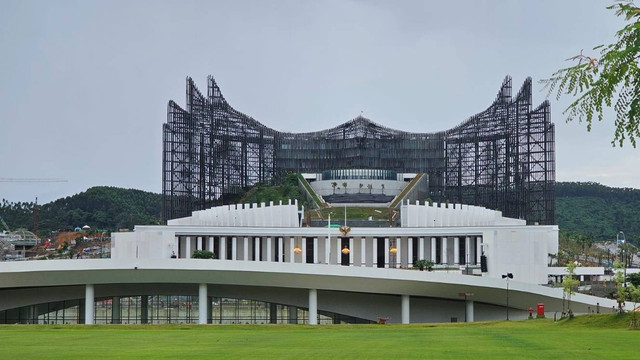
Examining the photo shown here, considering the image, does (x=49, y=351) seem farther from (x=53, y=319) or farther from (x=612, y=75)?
(x=53, y=319)

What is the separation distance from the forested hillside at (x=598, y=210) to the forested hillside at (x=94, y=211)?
6962 centimetres

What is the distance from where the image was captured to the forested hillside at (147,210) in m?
147

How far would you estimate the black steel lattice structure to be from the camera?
371ft

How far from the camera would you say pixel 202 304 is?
56875 mm

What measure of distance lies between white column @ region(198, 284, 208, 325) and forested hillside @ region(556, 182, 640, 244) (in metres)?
89.7

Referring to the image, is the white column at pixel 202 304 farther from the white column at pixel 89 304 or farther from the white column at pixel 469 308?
the white column at pixel 469 308

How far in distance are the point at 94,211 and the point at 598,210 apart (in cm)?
8740

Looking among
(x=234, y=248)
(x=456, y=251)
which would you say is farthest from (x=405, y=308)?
(x=234, y=248)

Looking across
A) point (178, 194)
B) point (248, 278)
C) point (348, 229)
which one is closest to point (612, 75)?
point (248, 278)

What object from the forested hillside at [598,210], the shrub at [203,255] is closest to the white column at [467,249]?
the shrub at [203,255]

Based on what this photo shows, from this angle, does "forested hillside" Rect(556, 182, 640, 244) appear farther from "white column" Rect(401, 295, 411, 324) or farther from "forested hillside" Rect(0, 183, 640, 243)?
"white column" Rect(401, 295, 411, 324)

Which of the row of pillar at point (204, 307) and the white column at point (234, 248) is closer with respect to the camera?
the row of pillar at point (204, 307)

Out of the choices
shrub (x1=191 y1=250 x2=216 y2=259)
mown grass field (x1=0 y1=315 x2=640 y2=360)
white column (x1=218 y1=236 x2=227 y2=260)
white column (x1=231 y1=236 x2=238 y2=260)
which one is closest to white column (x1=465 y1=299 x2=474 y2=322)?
shrub (x1=191 y1=250 x2=216 y2=259)

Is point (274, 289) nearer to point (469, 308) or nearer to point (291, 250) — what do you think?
point (469, 308)
